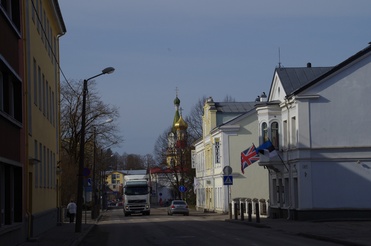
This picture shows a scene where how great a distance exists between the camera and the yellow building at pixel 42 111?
26969 mm

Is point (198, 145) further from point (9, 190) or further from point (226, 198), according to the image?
point (9, 190)

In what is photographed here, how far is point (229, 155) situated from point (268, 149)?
61.9ft

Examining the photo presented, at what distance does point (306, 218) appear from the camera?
40562 millimetres

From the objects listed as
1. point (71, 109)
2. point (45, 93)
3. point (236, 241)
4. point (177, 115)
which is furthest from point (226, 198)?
point (177, 115)

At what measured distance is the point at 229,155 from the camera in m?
62.5

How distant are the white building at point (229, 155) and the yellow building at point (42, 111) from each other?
62.4 feet

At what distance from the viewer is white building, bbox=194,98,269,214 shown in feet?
201

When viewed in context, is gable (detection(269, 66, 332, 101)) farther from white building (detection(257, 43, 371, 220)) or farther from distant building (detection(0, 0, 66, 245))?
distant building (detection(0, 0, 66, 245))

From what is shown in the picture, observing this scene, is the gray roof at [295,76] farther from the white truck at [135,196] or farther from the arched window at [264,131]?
the white truck at [135,196]

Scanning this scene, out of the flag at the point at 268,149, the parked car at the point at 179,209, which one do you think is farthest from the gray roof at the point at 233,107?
the flag at the point at 268,149

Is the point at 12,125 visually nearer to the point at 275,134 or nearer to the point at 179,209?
the point at 275,134

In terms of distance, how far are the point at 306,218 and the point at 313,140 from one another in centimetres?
445

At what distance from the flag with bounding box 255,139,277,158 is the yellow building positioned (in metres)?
12.6

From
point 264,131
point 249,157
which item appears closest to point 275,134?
point 264,131
